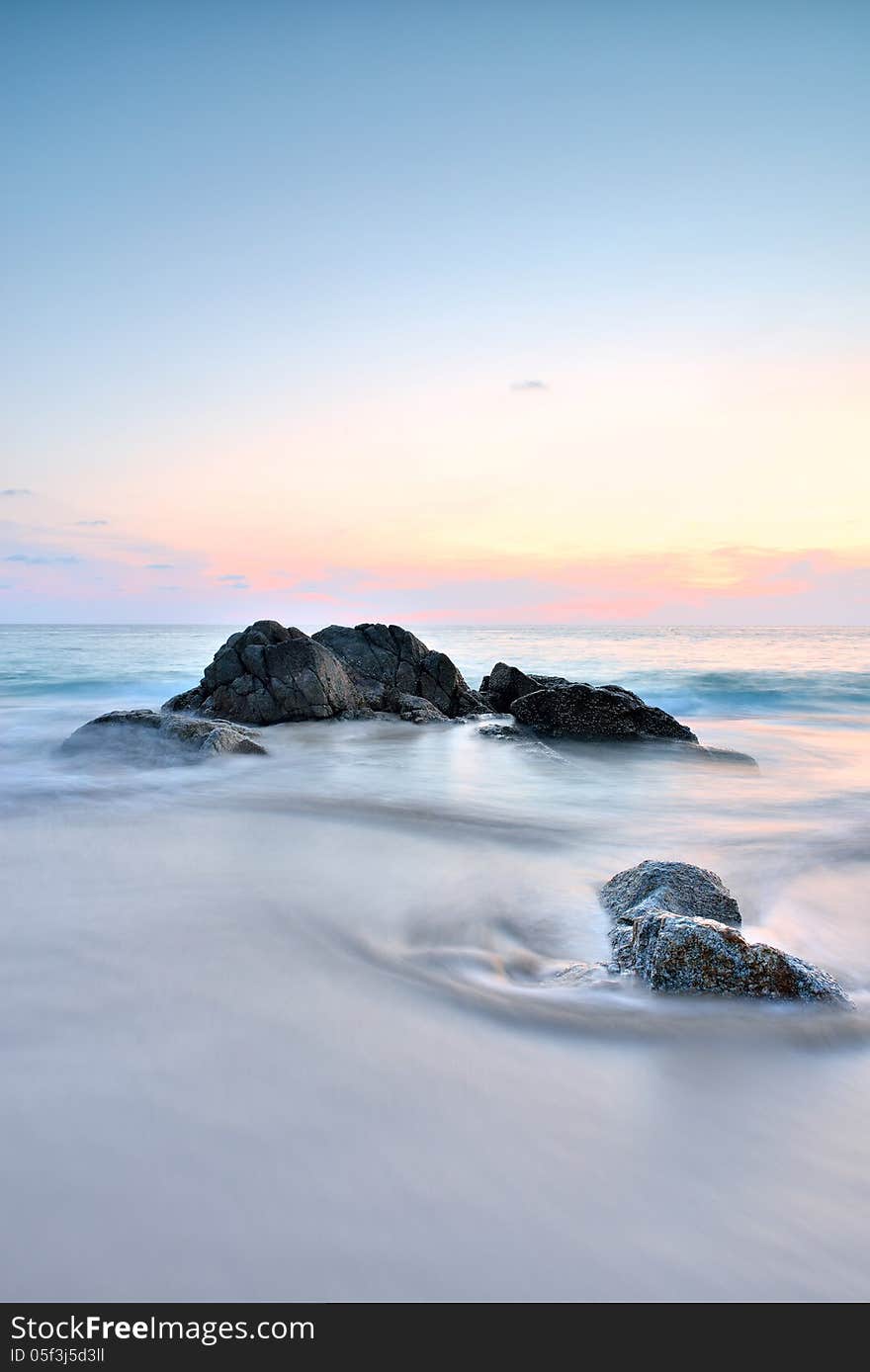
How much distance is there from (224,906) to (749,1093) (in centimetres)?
323

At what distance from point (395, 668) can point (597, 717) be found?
4.61 meters

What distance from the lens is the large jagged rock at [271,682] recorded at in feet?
41.7

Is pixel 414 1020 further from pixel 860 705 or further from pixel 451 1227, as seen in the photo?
pixel 860 705

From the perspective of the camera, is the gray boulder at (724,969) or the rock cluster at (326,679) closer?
the gray boulder at (724,969)

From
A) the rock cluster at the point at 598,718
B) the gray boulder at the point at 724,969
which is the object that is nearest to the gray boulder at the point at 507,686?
the rock cluster at the point at 598,718

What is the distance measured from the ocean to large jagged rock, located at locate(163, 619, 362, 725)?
5.98 metres

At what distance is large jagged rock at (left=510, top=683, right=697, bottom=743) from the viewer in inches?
462

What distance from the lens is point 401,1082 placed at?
9.32ft

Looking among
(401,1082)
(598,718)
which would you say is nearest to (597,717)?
(598,718)

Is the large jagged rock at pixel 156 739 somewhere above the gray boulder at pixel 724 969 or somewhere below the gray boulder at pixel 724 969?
above

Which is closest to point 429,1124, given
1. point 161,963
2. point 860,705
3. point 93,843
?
point 161,963

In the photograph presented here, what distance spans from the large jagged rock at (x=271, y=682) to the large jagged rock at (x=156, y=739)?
1954 millimetres
